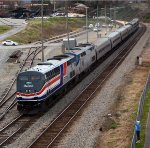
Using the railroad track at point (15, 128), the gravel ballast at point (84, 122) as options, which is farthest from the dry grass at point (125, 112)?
the railroad track at point (15, 128)

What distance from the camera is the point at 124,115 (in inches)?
1284

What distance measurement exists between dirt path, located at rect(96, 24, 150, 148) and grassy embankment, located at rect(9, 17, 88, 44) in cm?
4523

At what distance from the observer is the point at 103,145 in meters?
26.2

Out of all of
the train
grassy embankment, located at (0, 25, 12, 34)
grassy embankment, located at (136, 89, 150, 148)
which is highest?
the train

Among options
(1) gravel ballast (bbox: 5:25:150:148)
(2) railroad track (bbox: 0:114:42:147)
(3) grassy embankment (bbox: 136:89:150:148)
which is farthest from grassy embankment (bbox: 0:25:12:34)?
(2) railroad track (bbox: 0:114:42:147)

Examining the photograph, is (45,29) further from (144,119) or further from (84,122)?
(144,119)

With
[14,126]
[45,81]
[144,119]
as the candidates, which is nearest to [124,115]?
[144,119]

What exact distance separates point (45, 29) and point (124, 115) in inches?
3331

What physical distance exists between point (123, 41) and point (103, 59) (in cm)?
2778

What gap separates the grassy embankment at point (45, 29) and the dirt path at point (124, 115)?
4523cm

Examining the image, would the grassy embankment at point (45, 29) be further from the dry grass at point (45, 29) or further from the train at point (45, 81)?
the train at point (45, 81)

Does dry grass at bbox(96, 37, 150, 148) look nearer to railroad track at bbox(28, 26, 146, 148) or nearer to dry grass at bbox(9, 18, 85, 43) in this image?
railroad track at bbox(28, 26, 146, 148)

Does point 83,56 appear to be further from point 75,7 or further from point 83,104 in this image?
point 75,7

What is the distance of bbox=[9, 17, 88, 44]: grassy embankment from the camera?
305ft
